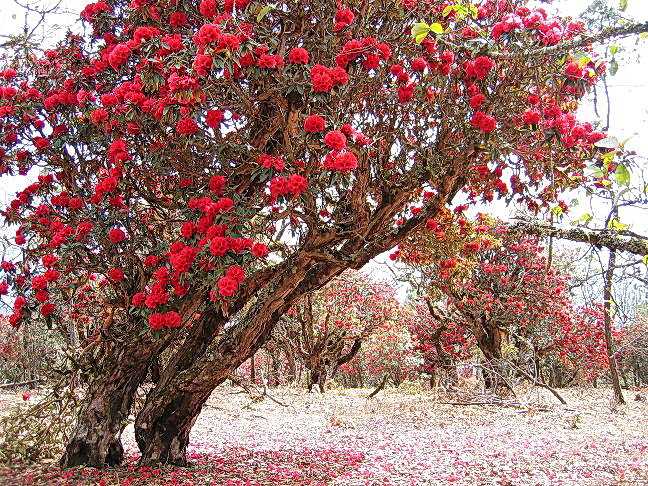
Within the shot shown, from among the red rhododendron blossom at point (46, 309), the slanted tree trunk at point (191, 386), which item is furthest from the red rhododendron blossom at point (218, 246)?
the red rhododendron blossom at point (46, 309)

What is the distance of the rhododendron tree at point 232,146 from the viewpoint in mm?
3904

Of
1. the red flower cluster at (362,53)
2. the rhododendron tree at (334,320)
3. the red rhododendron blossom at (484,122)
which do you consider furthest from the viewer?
the rhododendron tree at (334,320)

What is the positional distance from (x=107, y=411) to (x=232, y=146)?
337 cm

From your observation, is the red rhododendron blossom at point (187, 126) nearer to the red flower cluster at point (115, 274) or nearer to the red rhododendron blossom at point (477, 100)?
the red flower cluster at point (115, 274)

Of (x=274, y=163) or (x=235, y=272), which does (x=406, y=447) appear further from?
(x=274, y=163)

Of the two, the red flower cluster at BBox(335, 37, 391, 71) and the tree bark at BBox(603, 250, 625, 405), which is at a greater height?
the red flower cluster at BBox(335, 37, 391, 71)

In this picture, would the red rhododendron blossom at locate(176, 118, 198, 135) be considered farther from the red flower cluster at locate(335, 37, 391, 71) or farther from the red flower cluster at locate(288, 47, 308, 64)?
the red flower cluster at locate(335, 37, 391, 71)

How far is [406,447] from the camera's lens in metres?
7.34

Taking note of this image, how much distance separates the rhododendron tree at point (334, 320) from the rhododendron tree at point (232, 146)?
9.49 meters

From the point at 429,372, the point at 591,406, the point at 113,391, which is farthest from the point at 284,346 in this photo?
the point at 113,391

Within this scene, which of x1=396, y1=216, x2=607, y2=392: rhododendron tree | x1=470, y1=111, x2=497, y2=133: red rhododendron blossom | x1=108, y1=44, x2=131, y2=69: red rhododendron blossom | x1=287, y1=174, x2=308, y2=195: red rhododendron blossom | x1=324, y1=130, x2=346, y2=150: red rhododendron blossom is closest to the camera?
x1=324, y1=130, x2=346, y2=150: red rhododendron blossom


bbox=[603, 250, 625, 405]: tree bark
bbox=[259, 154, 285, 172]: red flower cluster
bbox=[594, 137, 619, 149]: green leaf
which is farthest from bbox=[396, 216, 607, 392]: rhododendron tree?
bbox=[594, 137, 619, 149]: green leaf

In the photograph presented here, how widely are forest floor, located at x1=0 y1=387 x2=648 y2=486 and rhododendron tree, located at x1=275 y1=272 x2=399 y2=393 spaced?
12.0ft

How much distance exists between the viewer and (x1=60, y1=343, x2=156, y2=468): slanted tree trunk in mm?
5281
